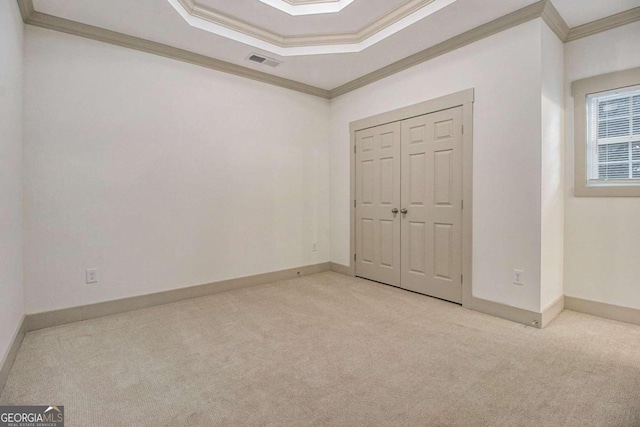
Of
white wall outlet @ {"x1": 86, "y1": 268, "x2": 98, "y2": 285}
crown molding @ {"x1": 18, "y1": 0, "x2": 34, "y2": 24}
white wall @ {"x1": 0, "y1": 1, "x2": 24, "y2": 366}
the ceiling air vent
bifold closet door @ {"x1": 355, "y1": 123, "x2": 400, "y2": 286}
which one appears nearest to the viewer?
white wall @ {"x1": 0, "y1": 1, "x2": 24, "y2": 366}

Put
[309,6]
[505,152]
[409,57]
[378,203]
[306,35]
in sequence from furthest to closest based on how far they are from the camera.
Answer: [378,203], [409,57], [306,35], [309,6], [505,152]

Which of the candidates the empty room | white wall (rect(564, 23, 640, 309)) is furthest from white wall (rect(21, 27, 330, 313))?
white wall (rect(564, 23, 640, 309))

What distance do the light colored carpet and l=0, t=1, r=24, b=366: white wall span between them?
344 mm

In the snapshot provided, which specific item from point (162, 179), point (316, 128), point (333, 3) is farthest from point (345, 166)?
point (162, 179)

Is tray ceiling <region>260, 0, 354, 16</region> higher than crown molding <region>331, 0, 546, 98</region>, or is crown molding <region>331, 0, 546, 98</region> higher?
tray ceiling <region>260, 0, 354, 16</region>

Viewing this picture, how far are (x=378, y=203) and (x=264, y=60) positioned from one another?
85.1 inches

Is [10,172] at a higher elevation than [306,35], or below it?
below

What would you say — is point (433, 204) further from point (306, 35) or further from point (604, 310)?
point (306, 35)

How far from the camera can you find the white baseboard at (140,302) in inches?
104

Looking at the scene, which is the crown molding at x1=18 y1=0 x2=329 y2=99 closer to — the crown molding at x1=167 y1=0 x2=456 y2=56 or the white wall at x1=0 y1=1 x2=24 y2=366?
the white wall at x1=0 y1=1 x2=24 y2=366

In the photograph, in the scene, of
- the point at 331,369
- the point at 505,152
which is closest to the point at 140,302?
the point at 331,369

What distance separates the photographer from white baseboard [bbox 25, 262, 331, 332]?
2.63m

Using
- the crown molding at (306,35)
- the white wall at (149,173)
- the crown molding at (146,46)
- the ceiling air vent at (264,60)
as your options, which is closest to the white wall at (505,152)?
the crown molding at (306,35)

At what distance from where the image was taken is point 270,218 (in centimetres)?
407
